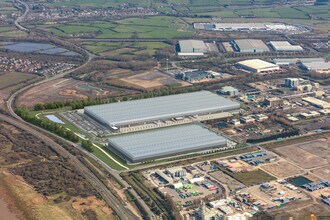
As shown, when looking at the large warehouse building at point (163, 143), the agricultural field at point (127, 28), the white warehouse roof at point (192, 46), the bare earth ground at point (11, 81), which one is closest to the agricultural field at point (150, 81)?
the bare earth ground at point (11, 81)

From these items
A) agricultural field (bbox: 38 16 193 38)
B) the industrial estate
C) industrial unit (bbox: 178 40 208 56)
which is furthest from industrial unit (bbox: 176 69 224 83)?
agricultural field (bbox: 38 16 193 38)

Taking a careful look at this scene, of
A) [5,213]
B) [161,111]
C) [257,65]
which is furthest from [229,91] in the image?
[5,213]

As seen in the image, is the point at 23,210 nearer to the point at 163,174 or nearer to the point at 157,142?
the point at 163,174

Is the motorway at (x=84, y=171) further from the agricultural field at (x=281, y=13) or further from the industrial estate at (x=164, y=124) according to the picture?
the agricultural field at (x=281, y=13)

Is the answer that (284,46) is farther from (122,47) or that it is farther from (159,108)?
(159,108)

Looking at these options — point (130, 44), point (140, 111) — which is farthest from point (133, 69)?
point (140, 111)

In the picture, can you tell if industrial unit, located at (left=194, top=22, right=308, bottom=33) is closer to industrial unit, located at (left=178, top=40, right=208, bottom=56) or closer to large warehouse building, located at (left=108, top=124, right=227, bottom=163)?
industrial unit, located at (left=178, top=40, right=208, bottom=56)
